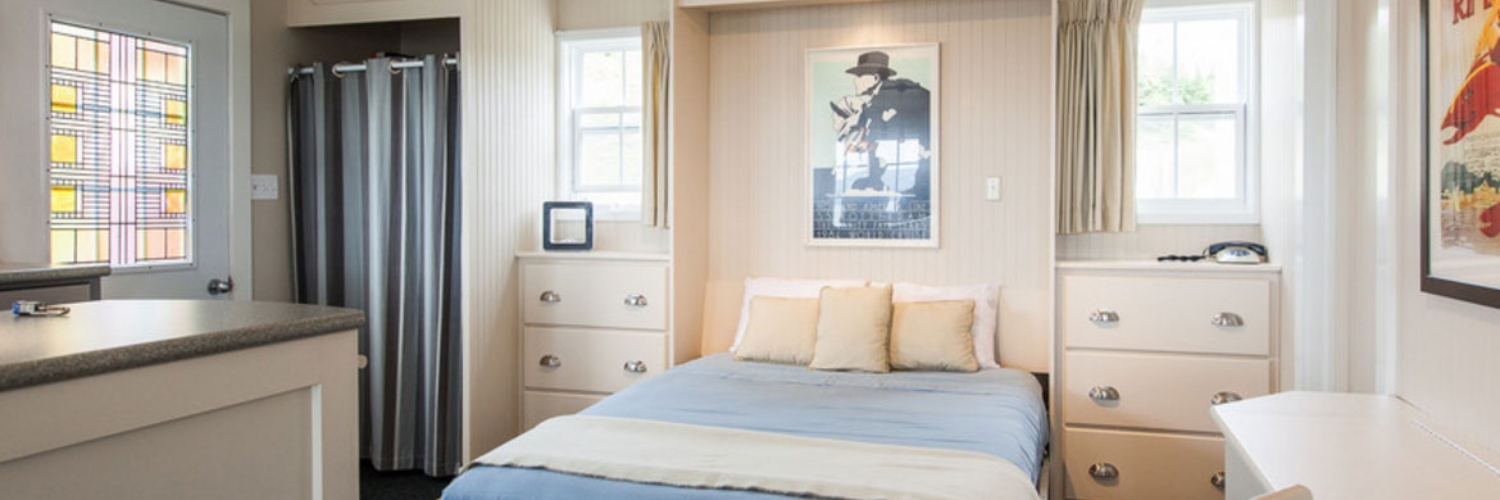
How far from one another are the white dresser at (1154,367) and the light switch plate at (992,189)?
435 millimetres

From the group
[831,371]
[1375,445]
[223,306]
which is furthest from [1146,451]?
[223,306]

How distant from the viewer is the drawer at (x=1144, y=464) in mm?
3049

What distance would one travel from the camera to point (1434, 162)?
68.1 inches

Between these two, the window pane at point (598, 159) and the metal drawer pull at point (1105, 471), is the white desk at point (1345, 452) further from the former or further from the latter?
the window pane at point (598, 159)

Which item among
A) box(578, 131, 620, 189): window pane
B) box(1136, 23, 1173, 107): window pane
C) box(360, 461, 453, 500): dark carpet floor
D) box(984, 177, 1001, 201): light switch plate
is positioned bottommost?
box(360, 461, 453, 500): dark carpet floor

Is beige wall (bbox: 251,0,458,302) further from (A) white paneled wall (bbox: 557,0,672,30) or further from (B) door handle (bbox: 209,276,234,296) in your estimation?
(A) white paneled wall (bbox: 557,0,672,30)

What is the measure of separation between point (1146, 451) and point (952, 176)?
1204mm

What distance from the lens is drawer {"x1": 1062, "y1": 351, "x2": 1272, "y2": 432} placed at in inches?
119

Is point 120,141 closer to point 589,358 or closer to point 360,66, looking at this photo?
point 360,66

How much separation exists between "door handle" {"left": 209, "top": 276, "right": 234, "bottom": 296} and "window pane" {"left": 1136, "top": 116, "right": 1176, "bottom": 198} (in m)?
3.48

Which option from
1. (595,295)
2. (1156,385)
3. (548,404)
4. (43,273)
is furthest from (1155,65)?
(43,273)

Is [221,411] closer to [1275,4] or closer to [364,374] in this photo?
[364,374]

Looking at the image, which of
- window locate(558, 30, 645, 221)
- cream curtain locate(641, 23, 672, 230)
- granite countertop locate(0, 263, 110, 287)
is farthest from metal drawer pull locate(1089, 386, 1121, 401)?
granite countertop locate(0, 263, 110, 287)

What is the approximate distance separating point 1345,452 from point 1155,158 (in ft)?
6.77
